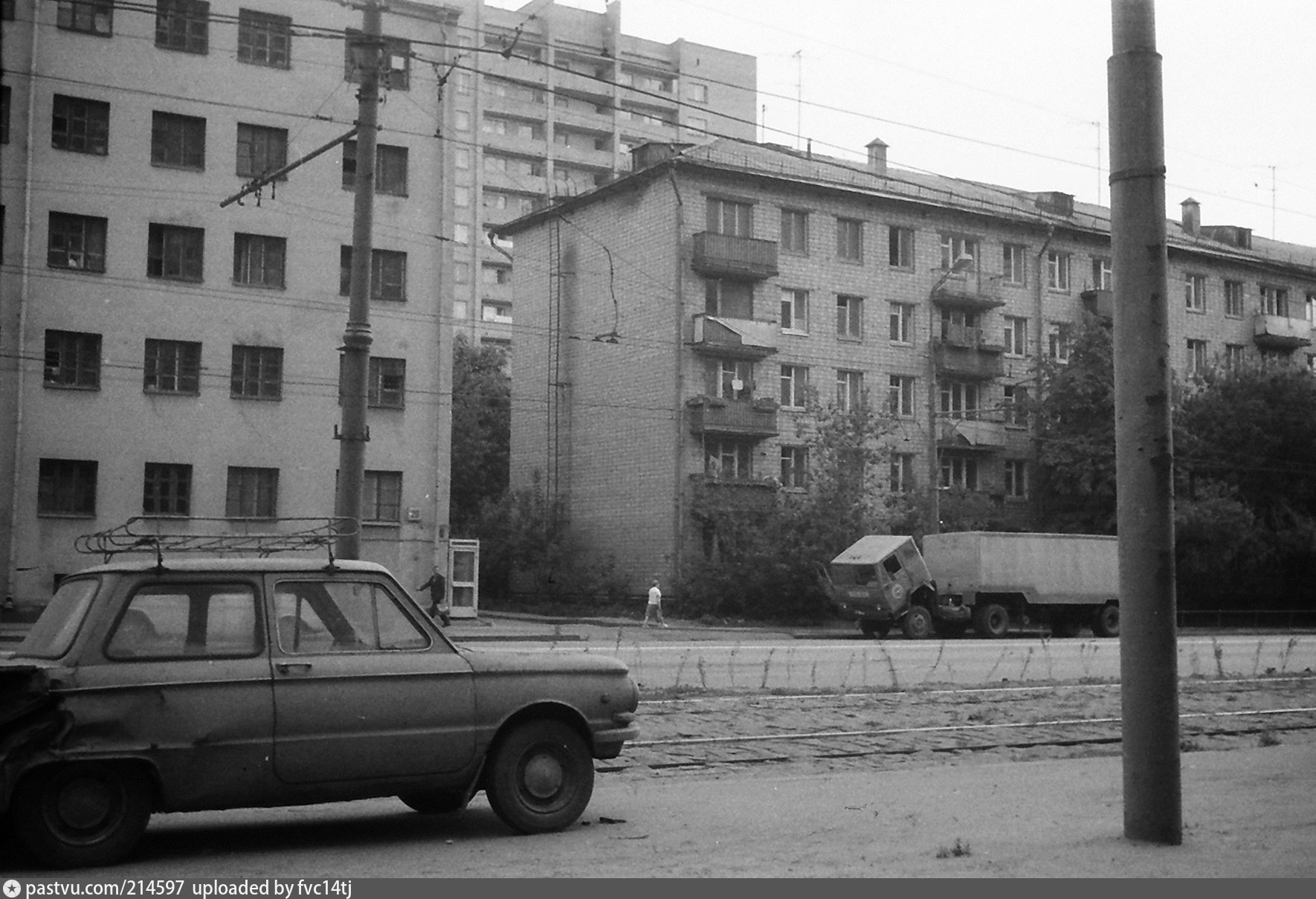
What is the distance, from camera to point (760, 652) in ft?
71.1

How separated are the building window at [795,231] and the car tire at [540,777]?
46034 mm

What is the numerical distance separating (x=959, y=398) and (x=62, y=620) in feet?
173

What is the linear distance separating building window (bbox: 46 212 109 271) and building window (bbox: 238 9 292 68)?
245 inches

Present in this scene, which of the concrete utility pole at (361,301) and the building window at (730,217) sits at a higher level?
the building window at (730,217)

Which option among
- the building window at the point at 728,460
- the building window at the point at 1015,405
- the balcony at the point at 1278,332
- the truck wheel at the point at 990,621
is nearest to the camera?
the truck wheel at the point at 990,621

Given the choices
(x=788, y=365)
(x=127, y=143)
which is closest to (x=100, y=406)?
(x=127, y=143)

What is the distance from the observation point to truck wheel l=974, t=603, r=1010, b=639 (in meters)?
45.7

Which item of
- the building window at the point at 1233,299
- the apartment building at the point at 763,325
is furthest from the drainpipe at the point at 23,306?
the building window at the point at 1233,299

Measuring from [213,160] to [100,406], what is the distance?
735cm

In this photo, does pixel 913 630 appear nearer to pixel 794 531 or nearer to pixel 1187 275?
pixel 794 531

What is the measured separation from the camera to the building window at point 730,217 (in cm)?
5303

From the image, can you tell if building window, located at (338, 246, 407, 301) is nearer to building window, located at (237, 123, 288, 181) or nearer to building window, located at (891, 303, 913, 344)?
building window, located at (237, 123, 288, 181)

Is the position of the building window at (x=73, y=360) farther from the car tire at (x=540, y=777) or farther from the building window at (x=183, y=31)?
the car tire at (x=540, y=777)
